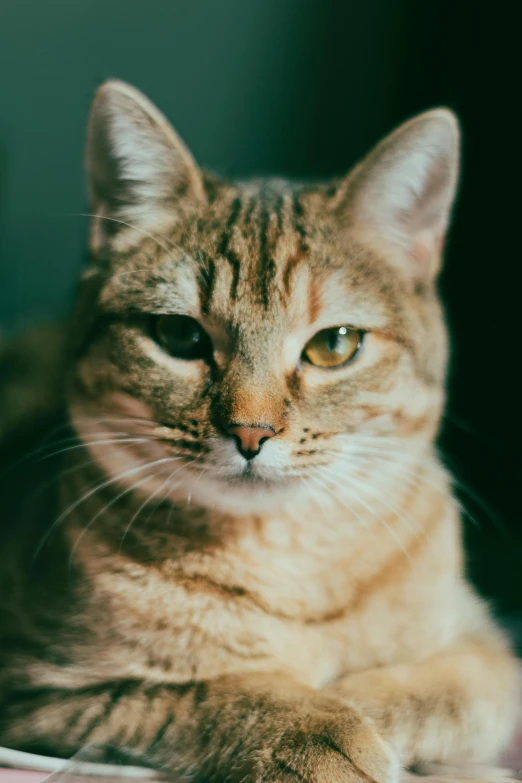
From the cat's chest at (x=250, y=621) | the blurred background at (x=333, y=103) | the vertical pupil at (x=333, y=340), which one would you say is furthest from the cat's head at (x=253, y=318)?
the blurred background at (x=333, y=103)

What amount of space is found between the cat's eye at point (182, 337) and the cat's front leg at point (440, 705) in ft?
1.40

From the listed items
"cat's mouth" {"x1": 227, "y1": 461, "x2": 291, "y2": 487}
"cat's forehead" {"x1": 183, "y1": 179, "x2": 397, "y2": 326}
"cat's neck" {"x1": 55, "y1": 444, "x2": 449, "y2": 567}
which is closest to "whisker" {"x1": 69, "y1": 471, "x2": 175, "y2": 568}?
"cat's neck" {"x1": 55, "y1": 444, "x2": 449, "y2": 567}

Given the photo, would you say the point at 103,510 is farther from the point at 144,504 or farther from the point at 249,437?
the point at 249,437

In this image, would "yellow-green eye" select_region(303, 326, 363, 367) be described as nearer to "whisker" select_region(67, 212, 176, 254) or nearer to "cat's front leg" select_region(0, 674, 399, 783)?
"whisker" select_region(67, 212, 176, 254)

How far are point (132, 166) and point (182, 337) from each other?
0.78ft

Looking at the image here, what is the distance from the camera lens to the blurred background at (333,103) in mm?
1303

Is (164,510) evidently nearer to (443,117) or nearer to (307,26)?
(443,117)

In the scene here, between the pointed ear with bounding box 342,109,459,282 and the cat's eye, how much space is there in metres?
0.26

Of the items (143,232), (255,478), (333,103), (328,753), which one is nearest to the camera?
(328,753)

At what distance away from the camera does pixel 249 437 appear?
803 mm

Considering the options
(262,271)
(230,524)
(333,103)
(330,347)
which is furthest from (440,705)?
(333,103)

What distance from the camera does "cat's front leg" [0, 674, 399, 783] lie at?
2.34 feet

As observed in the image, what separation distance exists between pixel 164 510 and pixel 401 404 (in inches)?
12.7

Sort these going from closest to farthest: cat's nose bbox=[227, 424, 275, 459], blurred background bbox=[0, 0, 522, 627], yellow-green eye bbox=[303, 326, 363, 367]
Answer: cat's nose bbox=[227, 424, 275, 459], yellow-green eye bbox=[303, 326, 363, 367], blurred background bbox=[0, 0, 522, 627]
